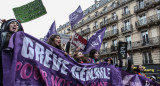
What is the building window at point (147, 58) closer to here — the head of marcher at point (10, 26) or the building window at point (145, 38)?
the building window at point (145, 38)

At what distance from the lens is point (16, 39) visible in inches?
87.3

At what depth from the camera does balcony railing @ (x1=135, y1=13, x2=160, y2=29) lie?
18514 mm

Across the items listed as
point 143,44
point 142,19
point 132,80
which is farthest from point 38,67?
point 142,19

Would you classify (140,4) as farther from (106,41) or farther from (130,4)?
(106,41)

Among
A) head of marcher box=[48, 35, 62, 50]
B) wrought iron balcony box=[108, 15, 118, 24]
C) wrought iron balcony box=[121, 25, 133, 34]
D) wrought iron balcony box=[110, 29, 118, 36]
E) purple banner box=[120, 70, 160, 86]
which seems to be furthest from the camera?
wrought iron balcony box=[108, 15, 118, 24]

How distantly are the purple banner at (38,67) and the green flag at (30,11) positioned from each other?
2309 mm

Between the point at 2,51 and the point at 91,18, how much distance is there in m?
30.9

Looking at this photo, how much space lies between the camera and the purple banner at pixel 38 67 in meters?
2.05

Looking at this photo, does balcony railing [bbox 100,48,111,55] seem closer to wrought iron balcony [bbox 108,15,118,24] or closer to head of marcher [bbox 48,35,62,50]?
wrought iron balcony [bbox 108,15,118,24]

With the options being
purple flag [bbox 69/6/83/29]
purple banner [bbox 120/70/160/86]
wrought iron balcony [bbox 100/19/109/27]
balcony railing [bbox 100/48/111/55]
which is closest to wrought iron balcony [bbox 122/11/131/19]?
wrought iron balcony [bbox 100/19/109/27]

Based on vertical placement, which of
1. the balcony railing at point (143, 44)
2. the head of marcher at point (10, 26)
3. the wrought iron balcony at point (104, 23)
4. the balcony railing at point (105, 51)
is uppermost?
the wrought iron balcony at point (104, 23)

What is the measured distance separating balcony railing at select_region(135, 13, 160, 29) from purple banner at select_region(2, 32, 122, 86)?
60.2ft

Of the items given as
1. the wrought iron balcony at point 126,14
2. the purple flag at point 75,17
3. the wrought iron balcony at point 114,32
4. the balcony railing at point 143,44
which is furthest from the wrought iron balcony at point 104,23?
the purple flag at point 75,17

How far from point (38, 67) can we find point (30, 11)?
2817mm
